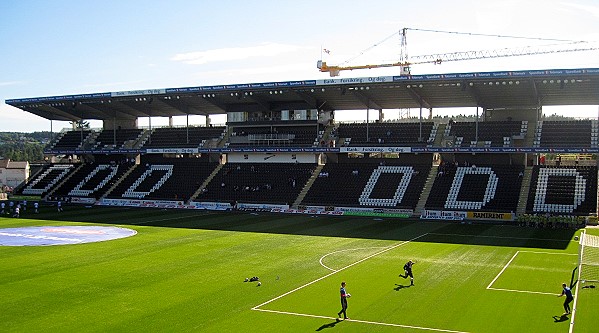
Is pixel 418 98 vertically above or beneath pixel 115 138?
above

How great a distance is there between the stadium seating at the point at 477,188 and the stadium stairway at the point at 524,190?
376 millimetres

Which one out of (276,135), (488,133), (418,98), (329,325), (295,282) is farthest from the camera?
(276,135)

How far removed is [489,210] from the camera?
159ft

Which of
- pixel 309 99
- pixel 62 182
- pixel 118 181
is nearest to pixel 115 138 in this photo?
pixel 118 181

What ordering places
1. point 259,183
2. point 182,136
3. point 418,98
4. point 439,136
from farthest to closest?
1. point 182,136
2. point 259,183
3. point 439,136
4. point 418,98

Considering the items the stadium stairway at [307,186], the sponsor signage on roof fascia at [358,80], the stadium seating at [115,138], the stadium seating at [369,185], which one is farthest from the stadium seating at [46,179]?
the sponsor signage on roof fascia at [358,80]

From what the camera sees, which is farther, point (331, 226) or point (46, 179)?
point (46, 179)

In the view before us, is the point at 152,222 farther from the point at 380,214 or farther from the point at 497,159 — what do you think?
the point at 497,159

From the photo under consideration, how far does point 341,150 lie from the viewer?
59.9 metres

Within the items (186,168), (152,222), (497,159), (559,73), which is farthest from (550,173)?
(186,168)

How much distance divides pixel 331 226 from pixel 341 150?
54.2 ft

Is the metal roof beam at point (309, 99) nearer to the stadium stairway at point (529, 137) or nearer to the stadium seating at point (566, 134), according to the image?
the stadium stairway at point (529, 137)

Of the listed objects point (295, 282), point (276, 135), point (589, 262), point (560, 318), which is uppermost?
point (276, 135)

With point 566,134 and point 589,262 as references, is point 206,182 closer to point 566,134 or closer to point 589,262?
point 566,134
